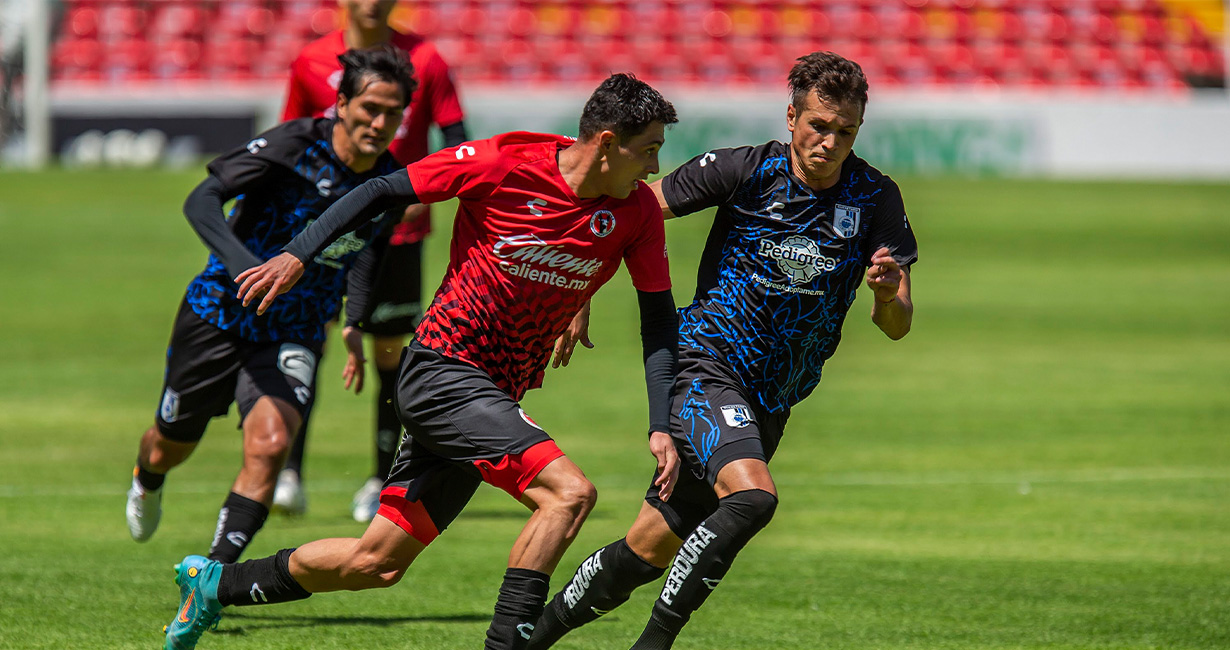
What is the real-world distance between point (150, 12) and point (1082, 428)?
27.5 m

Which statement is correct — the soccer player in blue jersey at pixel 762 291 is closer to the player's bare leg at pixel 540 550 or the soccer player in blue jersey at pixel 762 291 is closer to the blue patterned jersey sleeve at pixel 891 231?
the blue patterned jersey sleeve at pixel 891 231

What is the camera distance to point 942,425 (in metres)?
12.2

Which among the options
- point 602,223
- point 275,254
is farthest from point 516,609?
point 275,254

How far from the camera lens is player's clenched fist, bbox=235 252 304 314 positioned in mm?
4852

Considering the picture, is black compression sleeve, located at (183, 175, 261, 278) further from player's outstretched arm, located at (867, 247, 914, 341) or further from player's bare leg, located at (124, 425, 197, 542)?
player's outstretched arm, located at (867, 247, 914, 341)

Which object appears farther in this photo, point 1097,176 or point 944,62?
point 944,62

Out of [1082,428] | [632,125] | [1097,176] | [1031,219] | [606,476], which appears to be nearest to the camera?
[632,125]

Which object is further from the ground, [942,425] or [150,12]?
[942,425]

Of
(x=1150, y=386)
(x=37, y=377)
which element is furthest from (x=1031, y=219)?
(x=37, y=377)

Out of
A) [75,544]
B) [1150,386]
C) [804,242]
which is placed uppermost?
[804,242]

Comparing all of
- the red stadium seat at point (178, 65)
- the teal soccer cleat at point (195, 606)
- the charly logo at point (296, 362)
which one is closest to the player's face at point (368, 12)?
the charly logo at point (296, 362)

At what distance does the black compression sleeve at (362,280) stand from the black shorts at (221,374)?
0.23 metres

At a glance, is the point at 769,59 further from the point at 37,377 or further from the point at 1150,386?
the point at 37,377

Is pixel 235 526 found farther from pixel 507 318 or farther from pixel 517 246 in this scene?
pixel 517 246
